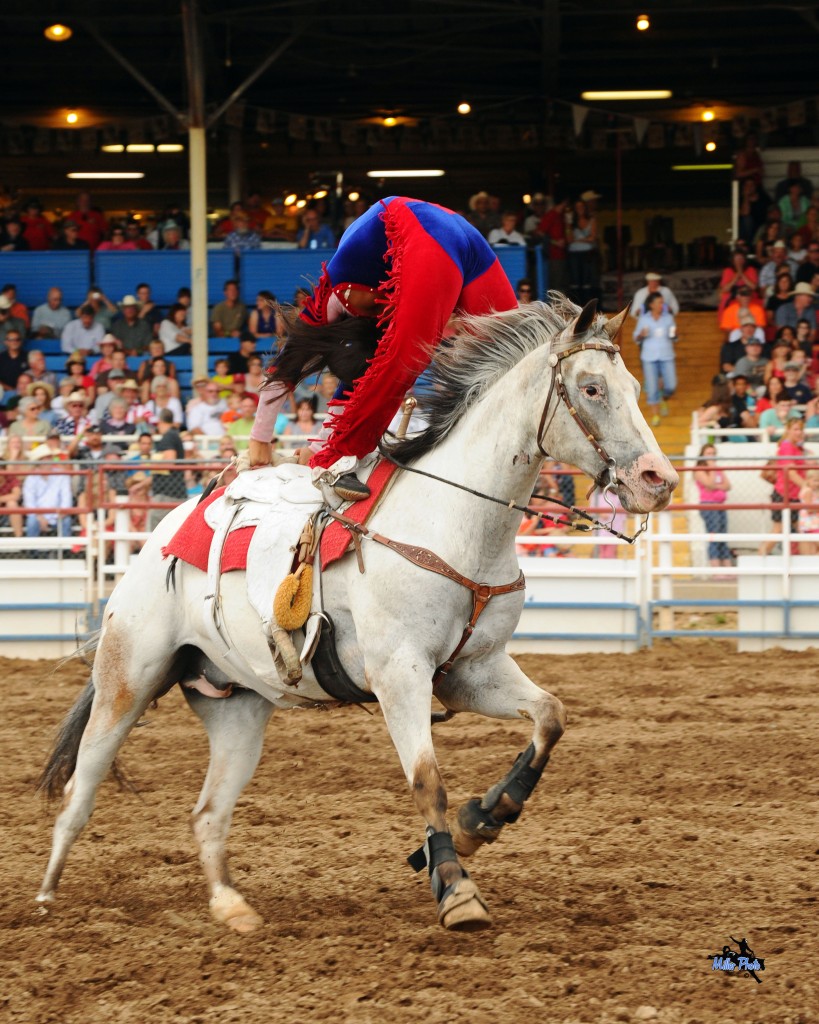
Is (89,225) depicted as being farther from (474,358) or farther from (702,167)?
(474,358)

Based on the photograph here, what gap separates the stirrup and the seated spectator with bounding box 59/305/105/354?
12007 mm

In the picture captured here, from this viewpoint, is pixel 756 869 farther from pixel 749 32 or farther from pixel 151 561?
pixel 749 32

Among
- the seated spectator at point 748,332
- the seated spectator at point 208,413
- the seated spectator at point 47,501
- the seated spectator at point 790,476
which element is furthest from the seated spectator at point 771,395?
the seated spectator at point 47,501

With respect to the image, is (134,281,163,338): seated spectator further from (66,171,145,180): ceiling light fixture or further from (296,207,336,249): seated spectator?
(66,171,145,180): ceiling light fixture

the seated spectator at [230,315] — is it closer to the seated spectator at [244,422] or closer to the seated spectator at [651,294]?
the seated spectator at [244,422]

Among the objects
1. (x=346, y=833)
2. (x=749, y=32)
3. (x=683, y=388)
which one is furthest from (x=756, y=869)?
(x=749, y=32)

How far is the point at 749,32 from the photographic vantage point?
709 inches

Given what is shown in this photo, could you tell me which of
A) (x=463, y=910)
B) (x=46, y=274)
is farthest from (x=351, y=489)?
(x=46, y=274)

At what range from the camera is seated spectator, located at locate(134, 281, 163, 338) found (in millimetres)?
15727

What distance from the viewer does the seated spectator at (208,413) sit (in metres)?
12.8

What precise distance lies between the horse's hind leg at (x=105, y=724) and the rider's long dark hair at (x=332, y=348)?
1.04 meters

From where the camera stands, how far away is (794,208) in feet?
56.9

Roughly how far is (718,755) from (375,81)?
14950 mm

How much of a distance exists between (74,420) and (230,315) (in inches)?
131
